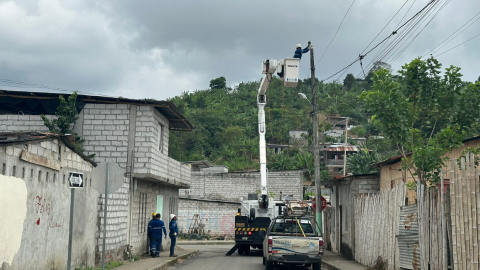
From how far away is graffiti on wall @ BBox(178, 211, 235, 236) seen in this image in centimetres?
4131

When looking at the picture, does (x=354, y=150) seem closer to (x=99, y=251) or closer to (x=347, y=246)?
(x=347, y=246)

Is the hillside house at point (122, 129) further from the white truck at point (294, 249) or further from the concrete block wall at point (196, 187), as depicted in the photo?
the concrete block wall at point (196, 187)

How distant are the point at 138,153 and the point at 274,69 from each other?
7.80 metres

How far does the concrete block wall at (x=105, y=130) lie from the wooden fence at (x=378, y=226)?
893cm

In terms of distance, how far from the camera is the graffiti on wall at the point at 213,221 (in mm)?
41312

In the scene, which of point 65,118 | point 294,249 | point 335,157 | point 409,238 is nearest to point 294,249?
point 294,249

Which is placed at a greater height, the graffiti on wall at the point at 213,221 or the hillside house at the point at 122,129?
the hillside house at the point at 122,129

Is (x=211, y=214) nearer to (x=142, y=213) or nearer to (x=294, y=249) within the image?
(x=142, y=213)

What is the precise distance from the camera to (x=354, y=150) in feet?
237

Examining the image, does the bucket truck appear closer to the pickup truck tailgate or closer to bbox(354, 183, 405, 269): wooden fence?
bbox(354, 183, 405, 269): wooden fence

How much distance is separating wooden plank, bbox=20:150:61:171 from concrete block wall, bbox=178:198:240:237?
2983 centimetres

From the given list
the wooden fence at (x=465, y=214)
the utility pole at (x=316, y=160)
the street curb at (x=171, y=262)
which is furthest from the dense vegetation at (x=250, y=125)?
the wooden fence at (x=465, y=214)

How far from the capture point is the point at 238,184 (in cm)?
4766

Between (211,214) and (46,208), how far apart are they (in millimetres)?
30824
